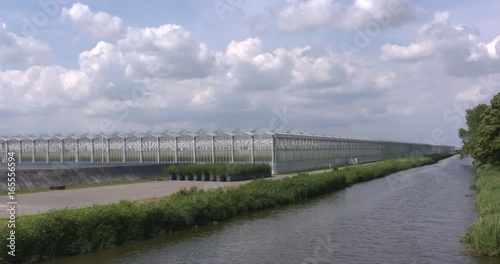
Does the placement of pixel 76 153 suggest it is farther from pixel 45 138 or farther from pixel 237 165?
pixel 237 165

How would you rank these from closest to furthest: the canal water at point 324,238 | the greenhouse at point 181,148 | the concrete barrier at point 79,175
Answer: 1. the canal water at point 324,238
2. the concrete barrier at point 79,175
3. the greenhouse at point 181,148

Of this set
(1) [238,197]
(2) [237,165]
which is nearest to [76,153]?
(2) [237,165]

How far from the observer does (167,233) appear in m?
27.0

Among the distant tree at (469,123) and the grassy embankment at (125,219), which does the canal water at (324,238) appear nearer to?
the grassy embankment at (125,219)

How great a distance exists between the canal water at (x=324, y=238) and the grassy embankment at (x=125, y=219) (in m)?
0.63

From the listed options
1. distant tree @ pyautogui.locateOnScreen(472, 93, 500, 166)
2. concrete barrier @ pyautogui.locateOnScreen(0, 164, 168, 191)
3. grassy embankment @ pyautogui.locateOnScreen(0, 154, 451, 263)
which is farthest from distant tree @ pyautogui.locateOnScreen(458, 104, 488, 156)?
grassy embankment @ pyautogui.locateOnScreen(0, 154, 451, 263)

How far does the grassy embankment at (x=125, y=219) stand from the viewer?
2052cm

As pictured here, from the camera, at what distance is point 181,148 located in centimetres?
7475

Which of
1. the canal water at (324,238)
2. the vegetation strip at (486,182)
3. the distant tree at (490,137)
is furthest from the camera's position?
the distant tree at (490,137)

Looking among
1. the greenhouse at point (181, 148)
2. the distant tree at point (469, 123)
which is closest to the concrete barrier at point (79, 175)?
the greenhouse at point (181, 148)

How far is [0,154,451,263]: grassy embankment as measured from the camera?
20.5 meters

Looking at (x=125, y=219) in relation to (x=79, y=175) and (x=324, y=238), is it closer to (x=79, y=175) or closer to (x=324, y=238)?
(x=324, y=238)

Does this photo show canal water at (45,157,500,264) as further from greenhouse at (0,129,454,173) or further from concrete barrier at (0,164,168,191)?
greenhouse at (0,129,454,173)

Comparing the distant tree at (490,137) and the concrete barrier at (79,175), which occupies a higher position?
the distant tree at (490,137)
